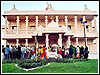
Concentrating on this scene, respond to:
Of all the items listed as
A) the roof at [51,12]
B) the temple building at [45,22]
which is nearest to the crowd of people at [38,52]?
the temple building at [45,22]

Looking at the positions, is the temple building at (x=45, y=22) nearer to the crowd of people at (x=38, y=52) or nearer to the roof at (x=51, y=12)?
the roof at (x=51, y=12)

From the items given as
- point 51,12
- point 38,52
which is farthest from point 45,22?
point 38,52

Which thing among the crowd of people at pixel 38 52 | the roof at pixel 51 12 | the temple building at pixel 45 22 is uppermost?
the roof at pixel 51 12

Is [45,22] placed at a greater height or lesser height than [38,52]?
greater

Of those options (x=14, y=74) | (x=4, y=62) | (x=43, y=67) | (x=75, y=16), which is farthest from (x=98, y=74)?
(x=75, y=16)

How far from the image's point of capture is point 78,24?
2636 cm

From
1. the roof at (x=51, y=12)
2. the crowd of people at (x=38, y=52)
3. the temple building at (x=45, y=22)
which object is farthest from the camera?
the roof at (x=51, y=12)

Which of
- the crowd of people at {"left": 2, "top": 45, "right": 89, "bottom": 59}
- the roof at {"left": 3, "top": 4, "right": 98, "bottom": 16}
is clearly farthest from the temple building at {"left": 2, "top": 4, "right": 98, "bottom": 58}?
the crowd of people at {"left": 2, "top": 45, "right": 89, "bottom": 59}

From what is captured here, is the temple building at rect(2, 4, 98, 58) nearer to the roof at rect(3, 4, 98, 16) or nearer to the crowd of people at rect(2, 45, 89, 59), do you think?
the roof at rect(3, 4, 98, 16)

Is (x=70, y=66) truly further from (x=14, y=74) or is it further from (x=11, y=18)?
(x=11, y=18)

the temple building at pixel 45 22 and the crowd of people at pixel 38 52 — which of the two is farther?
the temple building at pixel 45 22

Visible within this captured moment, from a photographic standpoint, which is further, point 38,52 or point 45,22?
point 45,22

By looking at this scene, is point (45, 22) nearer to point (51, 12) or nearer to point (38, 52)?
point (51, 12)

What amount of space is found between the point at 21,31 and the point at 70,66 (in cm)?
1289
